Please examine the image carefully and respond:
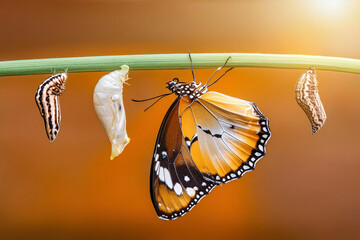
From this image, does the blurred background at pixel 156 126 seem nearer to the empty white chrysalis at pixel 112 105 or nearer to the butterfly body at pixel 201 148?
the butterfly body at pixel 201 148

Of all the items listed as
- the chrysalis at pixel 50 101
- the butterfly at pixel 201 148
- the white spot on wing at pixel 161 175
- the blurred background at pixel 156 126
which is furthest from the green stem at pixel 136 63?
the blurred background at pixel 156 126

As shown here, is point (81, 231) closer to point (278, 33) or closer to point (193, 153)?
point (193, 153)

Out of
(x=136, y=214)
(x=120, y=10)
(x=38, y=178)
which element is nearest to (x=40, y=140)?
(x=38, y=178)

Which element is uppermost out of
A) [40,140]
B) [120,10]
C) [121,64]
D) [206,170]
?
[120,10]

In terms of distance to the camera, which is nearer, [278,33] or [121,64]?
[121,64]

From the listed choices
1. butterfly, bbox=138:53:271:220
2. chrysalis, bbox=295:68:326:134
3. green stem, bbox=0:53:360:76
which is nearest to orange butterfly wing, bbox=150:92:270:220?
butterfly, bbox=138:53:271:220

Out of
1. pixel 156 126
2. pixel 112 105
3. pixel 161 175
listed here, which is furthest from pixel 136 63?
pixel 156 126
